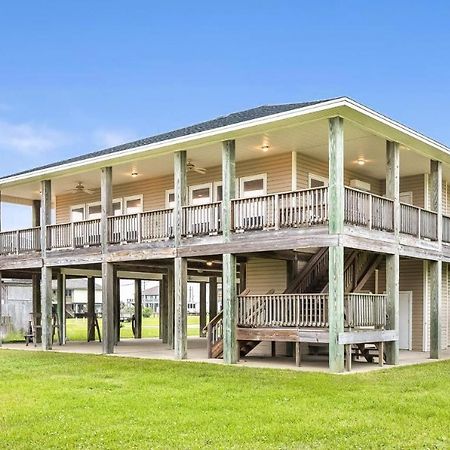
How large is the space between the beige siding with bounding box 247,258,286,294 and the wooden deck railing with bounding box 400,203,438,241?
4.19 meters

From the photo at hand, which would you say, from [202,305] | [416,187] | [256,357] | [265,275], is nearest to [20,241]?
[265,275]

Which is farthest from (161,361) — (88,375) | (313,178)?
(313,178)

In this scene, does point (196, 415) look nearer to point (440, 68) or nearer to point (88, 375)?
point (88, 375)

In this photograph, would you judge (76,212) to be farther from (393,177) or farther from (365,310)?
(365,310)

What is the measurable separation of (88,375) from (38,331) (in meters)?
13.7

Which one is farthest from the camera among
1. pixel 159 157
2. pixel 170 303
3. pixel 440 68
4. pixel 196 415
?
pixel 440 68

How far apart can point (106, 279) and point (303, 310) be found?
758 cm

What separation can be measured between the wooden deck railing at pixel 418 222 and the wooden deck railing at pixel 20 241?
1311cm

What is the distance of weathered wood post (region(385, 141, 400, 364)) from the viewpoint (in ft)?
59.8

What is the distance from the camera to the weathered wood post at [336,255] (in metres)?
16.0

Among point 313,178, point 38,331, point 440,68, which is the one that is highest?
point 440,68

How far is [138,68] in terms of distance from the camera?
4894 centimetres

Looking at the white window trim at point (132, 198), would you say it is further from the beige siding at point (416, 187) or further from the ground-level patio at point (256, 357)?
the beige siding at point (416, 187)

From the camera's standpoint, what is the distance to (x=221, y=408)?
1090cm
